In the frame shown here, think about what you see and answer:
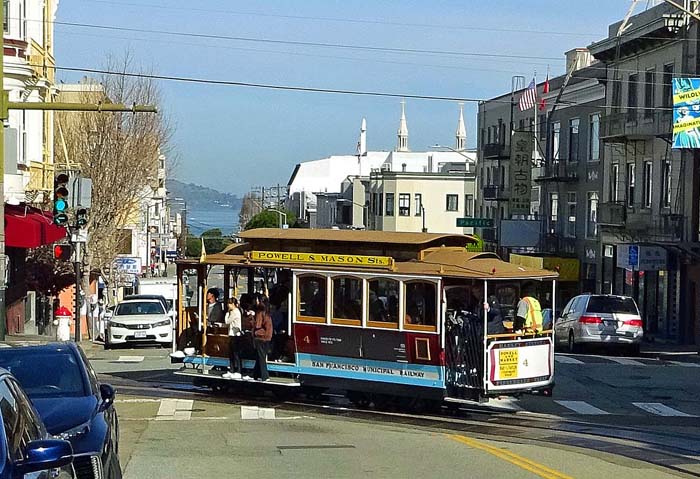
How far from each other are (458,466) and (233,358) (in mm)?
7722

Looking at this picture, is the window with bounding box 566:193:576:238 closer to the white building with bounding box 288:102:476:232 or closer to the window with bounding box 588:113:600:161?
the window with bounding box 588:113:600:161

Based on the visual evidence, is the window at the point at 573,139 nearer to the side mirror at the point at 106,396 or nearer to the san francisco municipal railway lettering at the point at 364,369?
the san francisco municipal railway lettering at the point at 364,369

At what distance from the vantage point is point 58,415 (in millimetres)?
9758

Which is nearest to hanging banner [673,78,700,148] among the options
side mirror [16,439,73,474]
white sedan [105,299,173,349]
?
white sedan [105,299,173,349]

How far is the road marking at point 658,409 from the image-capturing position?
66.9 ft

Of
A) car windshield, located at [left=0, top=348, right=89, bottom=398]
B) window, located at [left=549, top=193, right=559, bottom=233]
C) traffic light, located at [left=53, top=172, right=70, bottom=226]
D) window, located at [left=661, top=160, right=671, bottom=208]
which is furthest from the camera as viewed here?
window, located at [left=549, top=193, right=559, bottom=233]

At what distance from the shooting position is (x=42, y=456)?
6.09m

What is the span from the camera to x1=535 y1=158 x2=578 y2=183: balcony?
5644 cm

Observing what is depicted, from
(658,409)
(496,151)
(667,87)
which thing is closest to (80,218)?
(658,409)

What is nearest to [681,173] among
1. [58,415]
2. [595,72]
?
[595,72]

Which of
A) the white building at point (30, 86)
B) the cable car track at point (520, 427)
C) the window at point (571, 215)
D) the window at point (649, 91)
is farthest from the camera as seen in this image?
the window at point (571, 215)

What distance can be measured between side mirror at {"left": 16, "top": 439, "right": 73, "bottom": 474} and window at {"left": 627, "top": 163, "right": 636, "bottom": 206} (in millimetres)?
43729

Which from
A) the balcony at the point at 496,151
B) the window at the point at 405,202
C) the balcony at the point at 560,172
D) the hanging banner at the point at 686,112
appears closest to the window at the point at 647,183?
the balcony at the point at 560,172

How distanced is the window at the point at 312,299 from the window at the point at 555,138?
40523 mm
